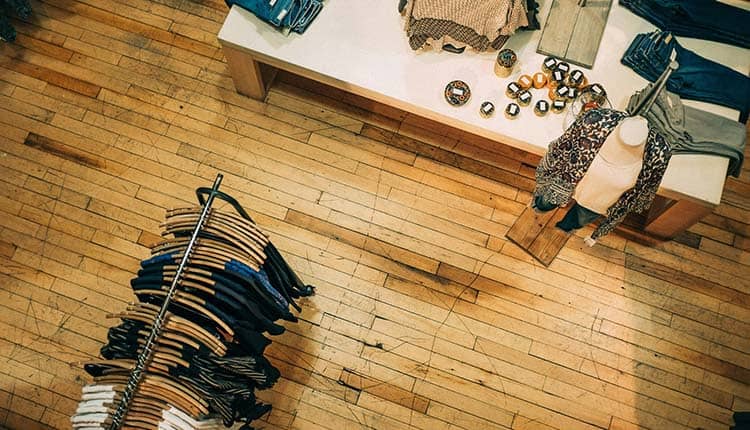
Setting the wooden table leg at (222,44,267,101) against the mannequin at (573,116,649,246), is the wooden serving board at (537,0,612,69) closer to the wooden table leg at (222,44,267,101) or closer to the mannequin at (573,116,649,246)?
the mannequin at (573,116,649,246)

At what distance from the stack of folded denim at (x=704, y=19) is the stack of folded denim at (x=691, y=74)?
14 cm

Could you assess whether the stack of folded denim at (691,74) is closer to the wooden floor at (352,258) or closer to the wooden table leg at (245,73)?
the wooden floor at (352,258)

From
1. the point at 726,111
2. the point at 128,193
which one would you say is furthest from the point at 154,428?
the point at 726,111

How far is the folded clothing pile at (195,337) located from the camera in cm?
231

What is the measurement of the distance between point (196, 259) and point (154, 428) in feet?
2.11

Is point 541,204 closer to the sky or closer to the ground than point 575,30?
closer to the ground

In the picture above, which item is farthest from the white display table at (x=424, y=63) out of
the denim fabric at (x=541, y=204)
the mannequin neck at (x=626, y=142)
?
the mannequin neck at (x=626, y=142)

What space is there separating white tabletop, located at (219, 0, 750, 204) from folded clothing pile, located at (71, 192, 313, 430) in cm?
118

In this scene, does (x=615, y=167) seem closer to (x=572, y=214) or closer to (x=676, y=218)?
(x=572, y=214)

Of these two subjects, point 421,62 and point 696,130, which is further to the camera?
point 421,62

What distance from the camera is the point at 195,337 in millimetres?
2314

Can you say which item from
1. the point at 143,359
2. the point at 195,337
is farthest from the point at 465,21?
the point at 143,359

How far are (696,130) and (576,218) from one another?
2.38ft

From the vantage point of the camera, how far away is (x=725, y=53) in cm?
331
